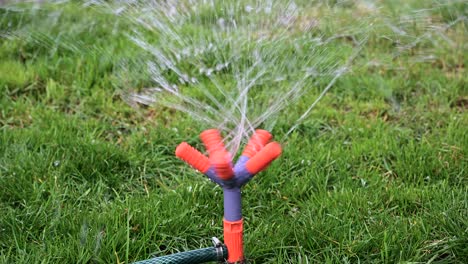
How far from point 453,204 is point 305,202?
0.52 meters

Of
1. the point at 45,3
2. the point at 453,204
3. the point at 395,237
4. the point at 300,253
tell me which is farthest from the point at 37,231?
the point at 45,3

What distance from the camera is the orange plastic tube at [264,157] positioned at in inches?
73.5

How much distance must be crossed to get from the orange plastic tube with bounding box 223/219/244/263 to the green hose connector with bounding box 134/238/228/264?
0.02 meters

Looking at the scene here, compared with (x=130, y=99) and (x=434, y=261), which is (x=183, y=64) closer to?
(x=130, y=99)

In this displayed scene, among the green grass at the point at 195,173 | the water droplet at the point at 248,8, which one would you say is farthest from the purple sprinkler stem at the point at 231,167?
the water droplet at the point at 248,8

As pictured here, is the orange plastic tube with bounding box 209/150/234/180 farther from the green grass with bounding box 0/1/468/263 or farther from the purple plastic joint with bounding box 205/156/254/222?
the green grass with bounding box 0/1/468/263

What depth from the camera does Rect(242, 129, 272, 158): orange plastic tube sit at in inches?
78.7

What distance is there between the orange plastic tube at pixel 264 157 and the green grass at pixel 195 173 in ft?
1.31

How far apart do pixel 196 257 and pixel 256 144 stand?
1.25 feet

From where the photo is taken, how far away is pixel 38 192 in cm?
247

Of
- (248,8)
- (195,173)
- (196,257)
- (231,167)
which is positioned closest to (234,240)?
(196,257)

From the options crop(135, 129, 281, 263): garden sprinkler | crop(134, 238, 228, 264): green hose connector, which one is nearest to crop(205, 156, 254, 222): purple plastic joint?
crop(135, 129, 281, 263): garden sprinkler

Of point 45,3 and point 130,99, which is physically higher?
point 45,3

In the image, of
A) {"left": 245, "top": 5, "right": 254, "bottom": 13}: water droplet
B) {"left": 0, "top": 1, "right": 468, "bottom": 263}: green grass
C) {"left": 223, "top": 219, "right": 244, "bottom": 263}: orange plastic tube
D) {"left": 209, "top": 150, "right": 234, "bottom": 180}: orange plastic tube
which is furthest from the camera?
{"left": 245, "top": 5, "right": 254, "bottom": 13}: water droplet
